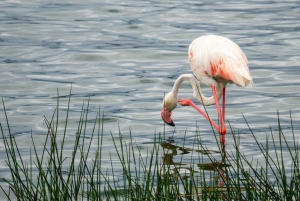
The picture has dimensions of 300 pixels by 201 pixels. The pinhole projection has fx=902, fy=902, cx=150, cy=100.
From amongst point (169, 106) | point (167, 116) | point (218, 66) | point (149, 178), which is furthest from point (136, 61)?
point (149, 178)

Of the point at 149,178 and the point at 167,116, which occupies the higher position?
the point at 149,178

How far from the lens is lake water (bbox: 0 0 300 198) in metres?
10.2

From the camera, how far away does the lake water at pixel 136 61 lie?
33.6ft

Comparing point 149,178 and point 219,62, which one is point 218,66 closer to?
point 219,62

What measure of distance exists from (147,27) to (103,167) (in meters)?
9.00

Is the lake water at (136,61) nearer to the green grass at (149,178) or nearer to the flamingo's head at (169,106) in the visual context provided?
the flamingo's head at (169,106)

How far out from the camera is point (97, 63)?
13992 mm

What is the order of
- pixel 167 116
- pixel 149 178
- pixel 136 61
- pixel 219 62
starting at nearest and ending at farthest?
pixel 149 178, pixel 219 62, pixel 167 116, pixel 136 61

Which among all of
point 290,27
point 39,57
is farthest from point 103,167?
point 290,27

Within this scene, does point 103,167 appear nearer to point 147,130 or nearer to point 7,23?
point 147,130

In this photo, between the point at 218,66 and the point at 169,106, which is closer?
the point at 218,66

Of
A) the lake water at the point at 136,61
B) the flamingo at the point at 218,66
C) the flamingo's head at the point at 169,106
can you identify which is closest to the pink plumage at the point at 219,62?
the flamingo at the point at 218,66

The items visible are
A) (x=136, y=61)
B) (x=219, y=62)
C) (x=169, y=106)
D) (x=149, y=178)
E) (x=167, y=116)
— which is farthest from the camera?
(x=136, y=61)

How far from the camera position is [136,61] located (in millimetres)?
14094
